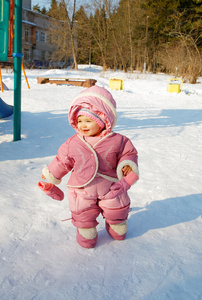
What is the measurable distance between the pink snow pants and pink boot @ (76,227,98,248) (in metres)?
0.03

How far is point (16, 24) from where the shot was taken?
415 centimetres

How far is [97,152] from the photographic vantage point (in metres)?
1.92

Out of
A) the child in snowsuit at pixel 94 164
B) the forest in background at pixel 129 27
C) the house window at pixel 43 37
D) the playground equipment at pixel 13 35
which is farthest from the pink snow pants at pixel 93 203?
the house window at pixel 43 37

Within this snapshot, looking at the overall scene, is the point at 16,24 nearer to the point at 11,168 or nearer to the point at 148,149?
the point at 11,168

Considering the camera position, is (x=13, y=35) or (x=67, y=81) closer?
(x=13, y=35)

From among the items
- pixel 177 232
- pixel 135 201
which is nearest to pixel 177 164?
pixel 135 201

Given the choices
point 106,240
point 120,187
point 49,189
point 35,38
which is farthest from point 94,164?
point 35,38

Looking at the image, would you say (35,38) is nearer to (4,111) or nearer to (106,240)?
(4,111)

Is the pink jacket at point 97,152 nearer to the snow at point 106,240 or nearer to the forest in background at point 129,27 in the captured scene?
the snow at point 106,240

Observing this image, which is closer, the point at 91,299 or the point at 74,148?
the point at 91,299

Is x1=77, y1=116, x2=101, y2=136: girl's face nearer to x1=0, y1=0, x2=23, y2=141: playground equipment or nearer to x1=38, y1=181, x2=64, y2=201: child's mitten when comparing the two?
x1=38, y1=181, x2=64, y2=201: child's mitten

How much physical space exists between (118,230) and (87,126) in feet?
2.58

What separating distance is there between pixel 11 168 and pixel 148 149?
2220mm

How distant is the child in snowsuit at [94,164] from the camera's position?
1.90 m
